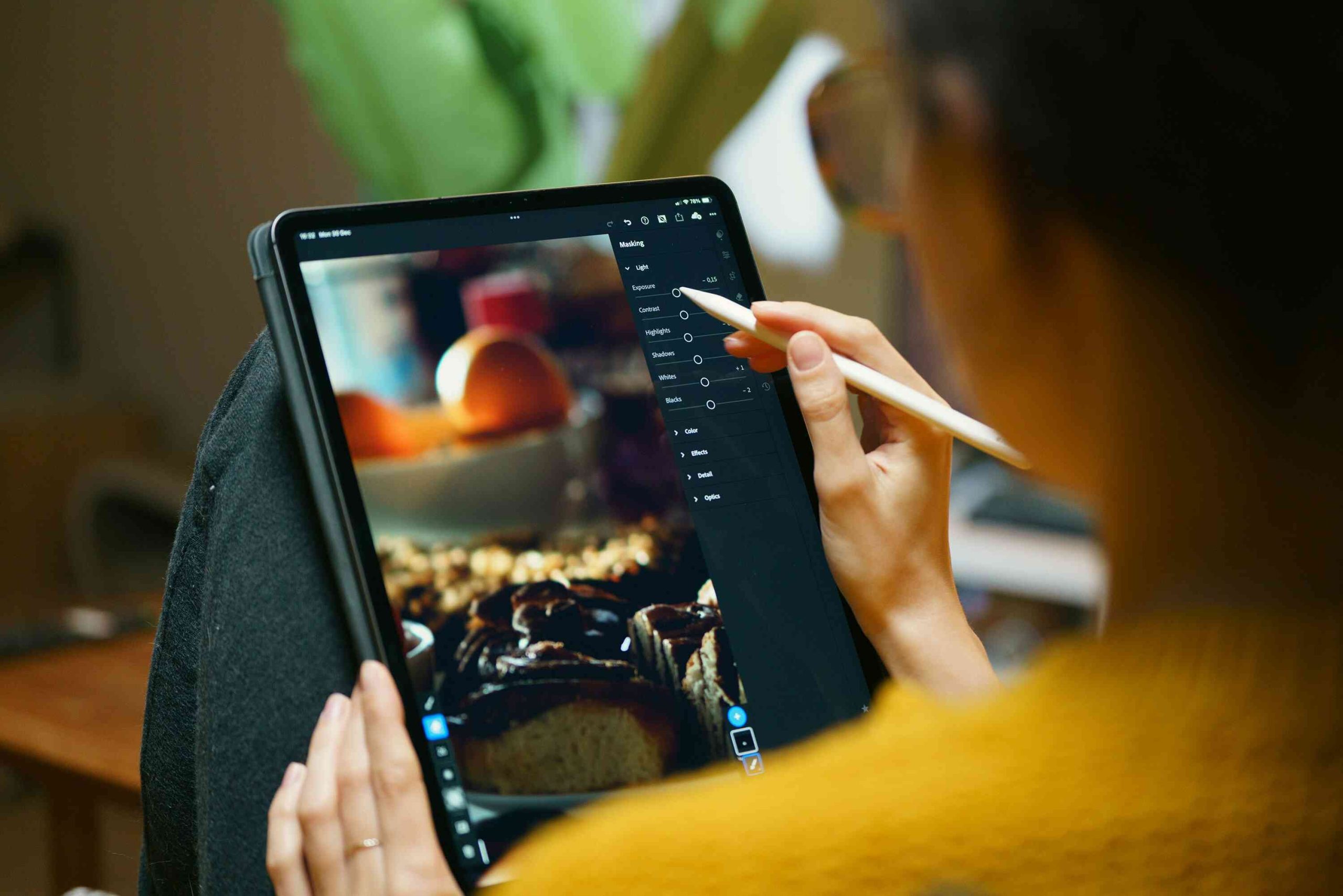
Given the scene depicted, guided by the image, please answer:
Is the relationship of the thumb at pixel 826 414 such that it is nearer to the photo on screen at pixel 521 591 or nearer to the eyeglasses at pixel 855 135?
the photo on screen at pixel 521 591

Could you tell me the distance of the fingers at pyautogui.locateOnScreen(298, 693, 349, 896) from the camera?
423mm

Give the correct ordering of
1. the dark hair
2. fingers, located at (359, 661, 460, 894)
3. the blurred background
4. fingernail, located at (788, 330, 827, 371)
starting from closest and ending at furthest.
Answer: the dark hair, fingers, located at (359, 661, 460, 894), fingernail, located at (788, 330, 827, 371), the blurred background

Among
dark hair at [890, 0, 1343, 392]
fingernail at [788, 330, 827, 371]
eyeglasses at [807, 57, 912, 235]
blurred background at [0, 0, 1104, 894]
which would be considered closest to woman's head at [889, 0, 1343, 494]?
dark hair at [890, 0, 1343, 392]

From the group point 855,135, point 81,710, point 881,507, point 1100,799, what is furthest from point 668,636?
point 81,710

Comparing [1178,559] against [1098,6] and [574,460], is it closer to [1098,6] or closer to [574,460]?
[1098,6]

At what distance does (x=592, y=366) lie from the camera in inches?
41.0

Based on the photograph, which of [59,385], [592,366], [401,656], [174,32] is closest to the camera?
[401,656]

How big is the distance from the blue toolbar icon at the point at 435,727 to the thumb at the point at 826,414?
0.19 metres

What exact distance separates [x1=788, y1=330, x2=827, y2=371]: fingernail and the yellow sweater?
245 millimetres

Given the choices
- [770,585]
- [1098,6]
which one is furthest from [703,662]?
[1098,6]

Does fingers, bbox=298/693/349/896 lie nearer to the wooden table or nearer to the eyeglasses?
the wooden table

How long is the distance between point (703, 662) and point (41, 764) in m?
0.66

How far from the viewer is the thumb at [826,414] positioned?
52 centimetres

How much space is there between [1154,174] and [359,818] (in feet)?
1.10
